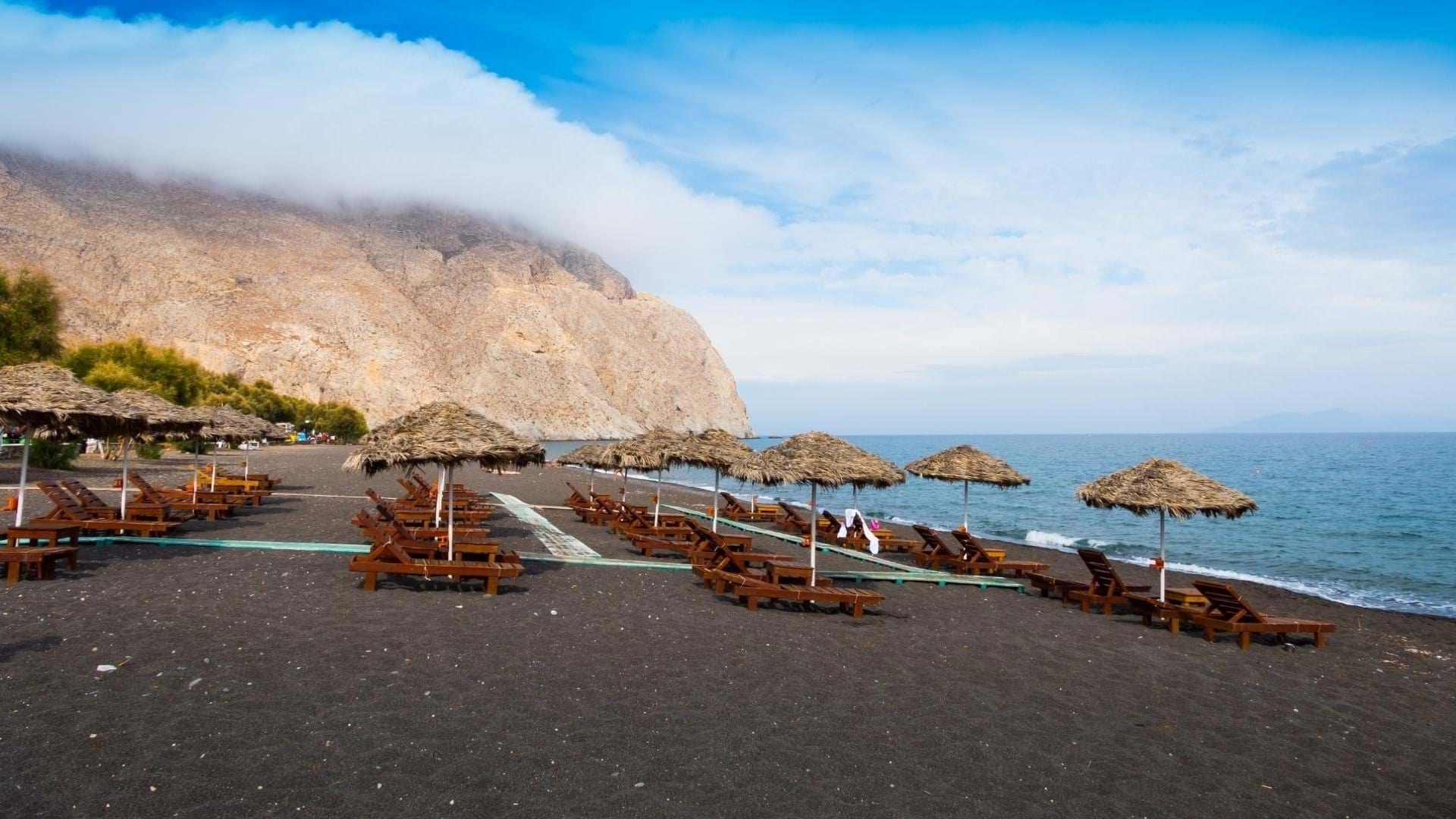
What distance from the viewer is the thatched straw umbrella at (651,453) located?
15930 millimetres

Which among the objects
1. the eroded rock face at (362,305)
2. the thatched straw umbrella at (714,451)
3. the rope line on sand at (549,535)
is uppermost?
the eroded rock face at (362,305)

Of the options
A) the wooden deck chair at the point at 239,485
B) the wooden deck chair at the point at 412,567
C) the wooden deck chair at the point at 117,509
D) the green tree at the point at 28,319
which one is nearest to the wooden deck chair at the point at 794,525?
the wooden deck chair at the point at 412,567

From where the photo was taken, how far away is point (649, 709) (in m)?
6.30

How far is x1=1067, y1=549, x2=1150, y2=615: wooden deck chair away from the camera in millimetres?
11820

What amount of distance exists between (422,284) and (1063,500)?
306 ft

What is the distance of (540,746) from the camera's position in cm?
544

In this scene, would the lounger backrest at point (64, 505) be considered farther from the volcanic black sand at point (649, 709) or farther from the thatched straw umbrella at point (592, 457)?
the thatched straw umbrella at point (592, 457)

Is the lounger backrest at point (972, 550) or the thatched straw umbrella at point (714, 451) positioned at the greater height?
the thatched straw umbrella at point (714, 451)

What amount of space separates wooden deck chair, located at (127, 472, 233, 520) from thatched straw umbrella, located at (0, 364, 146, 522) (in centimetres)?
381

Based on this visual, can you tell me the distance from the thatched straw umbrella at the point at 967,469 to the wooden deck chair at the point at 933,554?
2.01 feet

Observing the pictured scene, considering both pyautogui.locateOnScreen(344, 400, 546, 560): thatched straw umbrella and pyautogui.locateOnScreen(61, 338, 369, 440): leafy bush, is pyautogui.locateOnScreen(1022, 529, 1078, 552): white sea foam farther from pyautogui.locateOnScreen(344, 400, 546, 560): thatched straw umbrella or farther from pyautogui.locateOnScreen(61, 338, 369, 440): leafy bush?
pyautogui.locateOnScreen(61, 338, 369, 440): leafy bush

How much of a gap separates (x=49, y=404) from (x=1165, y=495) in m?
14.4

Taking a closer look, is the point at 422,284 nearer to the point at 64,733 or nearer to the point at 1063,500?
the point at 1063,500

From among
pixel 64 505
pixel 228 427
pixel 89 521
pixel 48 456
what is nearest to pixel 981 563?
pixel 89 521
